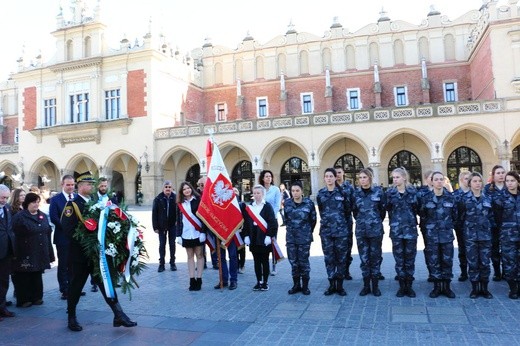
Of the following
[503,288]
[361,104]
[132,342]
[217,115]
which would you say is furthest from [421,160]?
[132,342]

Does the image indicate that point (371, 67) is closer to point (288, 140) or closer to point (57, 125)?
point (288, 140)

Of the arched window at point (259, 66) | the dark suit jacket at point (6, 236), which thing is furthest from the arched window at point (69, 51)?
the dark suit jacket at point (6, 236)

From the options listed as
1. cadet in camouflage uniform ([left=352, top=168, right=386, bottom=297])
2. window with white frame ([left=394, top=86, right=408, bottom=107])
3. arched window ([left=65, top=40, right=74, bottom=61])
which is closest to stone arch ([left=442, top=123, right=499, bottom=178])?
window with white frame ([left=394, top=86, right=408, bottom=107])

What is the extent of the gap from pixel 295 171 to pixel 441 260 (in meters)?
23.7

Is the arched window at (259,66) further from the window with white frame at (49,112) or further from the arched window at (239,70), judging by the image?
the window with white frame at (49,112)

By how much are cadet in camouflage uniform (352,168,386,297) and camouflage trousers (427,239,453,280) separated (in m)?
0.72

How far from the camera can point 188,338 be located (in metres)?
4.80

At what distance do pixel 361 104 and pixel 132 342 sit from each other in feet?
97.5

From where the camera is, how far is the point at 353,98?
3247 cm

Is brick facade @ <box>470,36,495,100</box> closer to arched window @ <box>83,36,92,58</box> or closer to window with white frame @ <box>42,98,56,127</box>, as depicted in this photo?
arched window @ <box>83,36,92,58</box>

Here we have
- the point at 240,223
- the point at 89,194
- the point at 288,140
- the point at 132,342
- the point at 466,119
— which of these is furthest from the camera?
the point at 288,140

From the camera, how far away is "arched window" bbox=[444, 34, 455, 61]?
30.8 metres

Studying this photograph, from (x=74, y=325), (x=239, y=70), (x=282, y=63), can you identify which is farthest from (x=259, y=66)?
(x=74, y=325)

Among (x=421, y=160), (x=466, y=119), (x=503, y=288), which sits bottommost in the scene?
(x=503, y=288)
